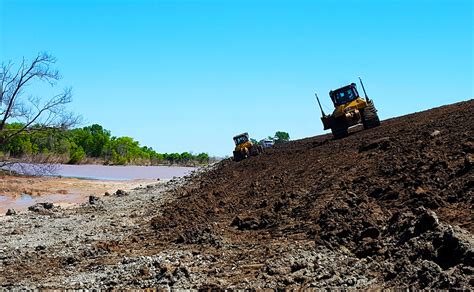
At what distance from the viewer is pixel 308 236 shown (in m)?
8.57

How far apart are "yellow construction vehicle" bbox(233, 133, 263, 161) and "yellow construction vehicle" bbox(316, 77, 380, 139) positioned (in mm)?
11179

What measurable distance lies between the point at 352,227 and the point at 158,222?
651 centimetres

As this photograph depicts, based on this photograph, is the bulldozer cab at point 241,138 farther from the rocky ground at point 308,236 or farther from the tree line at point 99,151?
the tree line at point 99,151

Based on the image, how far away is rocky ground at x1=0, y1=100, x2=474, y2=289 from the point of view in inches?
256

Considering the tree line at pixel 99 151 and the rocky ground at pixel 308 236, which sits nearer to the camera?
the rocky ground at pixel 308 236

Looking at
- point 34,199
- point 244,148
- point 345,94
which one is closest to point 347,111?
point 345,94

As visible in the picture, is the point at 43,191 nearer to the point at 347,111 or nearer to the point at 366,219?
the point at 347,111

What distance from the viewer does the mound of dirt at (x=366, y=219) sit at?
630 centimetres

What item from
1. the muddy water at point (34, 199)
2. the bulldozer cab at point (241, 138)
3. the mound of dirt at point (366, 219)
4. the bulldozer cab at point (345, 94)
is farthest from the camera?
the bulldozer cab at point (241, 138)

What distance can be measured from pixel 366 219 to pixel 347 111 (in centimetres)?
1565

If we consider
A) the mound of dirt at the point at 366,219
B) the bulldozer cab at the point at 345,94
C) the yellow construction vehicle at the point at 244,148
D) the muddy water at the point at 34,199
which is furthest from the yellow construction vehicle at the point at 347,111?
the muddy water at the point at 34,199

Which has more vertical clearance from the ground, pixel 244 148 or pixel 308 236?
pixel 244 148

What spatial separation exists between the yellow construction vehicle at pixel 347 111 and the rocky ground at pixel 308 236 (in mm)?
7838

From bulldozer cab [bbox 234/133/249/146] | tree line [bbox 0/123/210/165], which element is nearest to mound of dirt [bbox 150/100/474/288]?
bulldozer cab [bbox 234/133/249/146]
